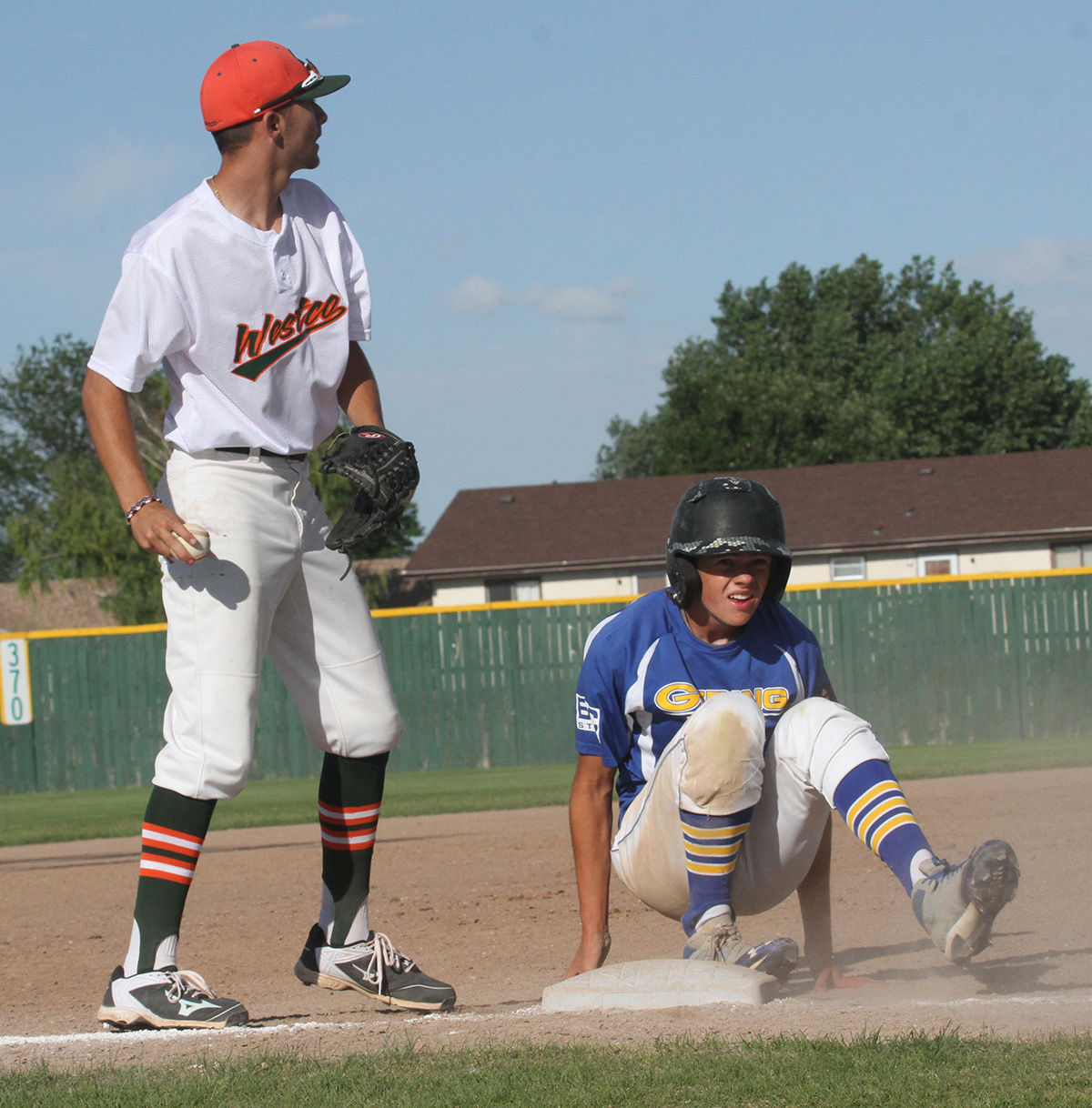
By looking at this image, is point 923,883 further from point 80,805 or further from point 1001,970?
point 80,805

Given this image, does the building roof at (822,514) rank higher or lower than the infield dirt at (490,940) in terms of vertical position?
higher

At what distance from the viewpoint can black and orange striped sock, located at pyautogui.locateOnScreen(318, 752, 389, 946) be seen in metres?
3.64

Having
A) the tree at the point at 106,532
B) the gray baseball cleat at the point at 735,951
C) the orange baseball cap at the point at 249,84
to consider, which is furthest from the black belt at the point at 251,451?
the tree at the point at 106,532

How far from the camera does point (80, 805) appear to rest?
13.4 meters

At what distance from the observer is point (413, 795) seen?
40.1 ft

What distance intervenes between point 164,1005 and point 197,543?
1038 millimetres

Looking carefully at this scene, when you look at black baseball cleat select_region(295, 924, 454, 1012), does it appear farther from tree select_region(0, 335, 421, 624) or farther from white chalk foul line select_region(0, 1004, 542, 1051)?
tree select_region(0, 335, 421, 624)

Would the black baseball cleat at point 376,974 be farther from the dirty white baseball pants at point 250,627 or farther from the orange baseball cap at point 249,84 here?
the orange baseball cap at point 249,84

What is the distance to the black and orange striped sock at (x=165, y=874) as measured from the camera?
327 cm

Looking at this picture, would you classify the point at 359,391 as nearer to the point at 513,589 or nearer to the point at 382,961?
the point at 382,961

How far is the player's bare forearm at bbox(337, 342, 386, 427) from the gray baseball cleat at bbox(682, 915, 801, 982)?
1.54 meters

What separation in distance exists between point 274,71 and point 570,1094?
2.43 m

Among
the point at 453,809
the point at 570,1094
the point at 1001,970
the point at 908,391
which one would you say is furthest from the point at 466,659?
the point at 908,391

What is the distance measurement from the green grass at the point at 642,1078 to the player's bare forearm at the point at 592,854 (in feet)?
2.73
